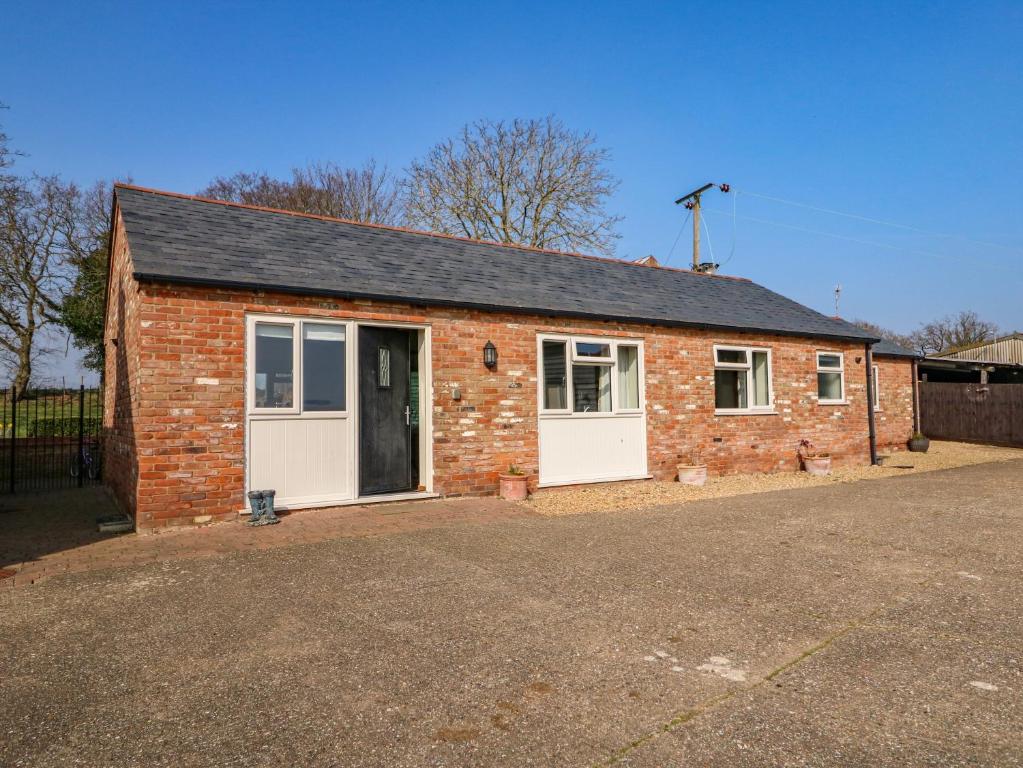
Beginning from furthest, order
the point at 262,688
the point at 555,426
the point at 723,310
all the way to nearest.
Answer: the point at 723,310, the point at 555,426, the point at 262,688

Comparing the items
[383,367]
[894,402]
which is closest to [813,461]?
[894,402]

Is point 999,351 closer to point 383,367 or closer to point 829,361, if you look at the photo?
point 829,361

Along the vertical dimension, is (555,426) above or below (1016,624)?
above

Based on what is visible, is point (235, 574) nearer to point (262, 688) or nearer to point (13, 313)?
point (262, 688)

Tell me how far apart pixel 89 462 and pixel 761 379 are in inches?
530

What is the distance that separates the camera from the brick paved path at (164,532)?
17.7 feet

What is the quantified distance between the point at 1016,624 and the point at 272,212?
10153 millimetres

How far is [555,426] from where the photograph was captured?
9.54 m

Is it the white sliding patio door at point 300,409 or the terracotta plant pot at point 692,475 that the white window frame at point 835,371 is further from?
the white sliding patio door at point 300,409

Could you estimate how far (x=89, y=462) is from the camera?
11883 mm

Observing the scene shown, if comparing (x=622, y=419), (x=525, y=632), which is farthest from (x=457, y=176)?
(x=525, y=632)

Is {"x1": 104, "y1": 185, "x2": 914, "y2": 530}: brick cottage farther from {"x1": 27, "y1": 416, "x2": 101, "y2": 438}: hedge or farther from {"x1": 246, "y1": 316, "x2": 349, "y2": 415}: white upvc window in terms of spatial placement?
{"x1": 27, "y1": 416, "x2": 101, "y2": 438}: hedge

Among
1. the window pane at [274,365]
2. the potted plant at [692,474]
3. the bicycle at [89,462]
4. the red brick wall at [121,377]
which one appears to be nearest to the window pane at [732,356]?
the potted plant at [692,474]

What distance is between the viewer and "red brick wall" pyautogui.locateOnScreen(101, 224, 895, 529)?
6684mm
